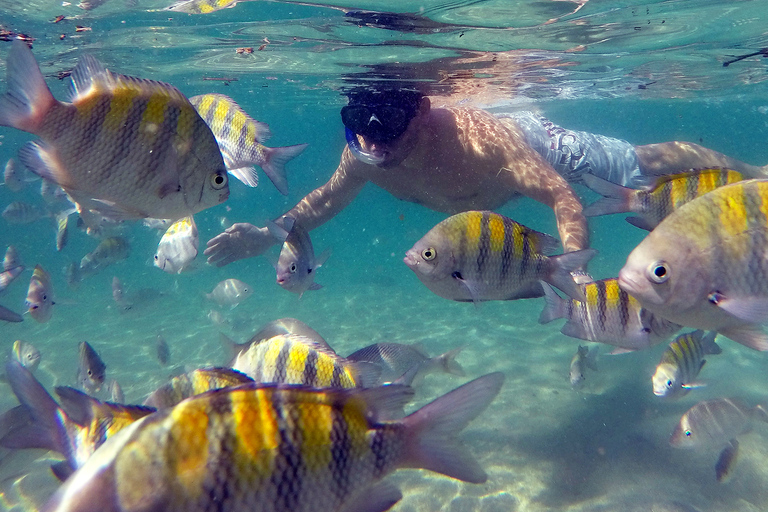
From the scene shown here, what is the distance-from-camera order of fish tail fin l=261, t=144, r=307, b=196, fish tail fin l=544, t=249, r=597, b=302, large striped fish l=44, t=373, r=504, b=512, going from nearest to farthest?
large striped fish l=44, t=373, r=504, b=512 → fish tail fin l=544, t=249, r=597, b=302 → fish tail fin l=261, t=144, r=307, b=196

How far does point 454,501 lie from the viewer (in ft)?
15.6

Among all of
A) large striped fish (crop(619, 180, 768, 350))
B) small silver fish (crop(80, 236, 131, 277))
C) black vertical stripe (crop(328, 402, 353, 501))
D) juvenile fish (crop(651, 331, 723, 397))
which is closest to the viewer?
black vertical stripe (crop(328, 402, 353, 501))

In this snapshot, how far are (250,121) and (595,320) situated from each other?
10.1ft

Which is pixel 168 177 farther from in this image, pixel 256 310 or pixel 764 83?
pixel 764 83

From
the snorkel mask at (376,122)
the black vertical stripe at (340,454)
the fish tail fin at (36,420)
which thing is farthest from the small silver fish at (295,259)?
the snorkel mask at (376,122)

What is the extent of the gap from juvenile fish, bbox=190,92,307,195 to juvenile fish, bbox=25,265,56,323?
4.39 meters

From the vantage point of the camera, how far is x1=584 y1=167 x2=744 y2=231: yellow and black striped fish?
2836 millimetres

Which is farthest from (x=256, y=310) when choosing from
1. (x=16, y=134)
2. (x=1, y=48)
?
(x=16, y=134)

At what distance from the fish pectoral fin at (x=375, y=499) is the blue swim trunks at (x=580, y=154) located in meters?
7.66

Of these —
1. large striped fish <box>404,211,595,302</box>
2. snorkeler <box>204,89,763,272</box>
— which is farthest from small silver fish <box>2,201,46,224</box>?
large striped fish <box>404,211,595,302</box>

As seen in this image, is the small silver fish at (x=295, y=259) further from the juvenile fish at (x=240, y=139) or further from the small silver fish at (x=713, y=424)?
the small silver fish at (x=713, y=424)

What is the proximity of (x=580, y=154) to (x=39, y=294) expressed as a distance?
9244 millimetres

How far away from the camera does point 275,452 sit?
1.47m

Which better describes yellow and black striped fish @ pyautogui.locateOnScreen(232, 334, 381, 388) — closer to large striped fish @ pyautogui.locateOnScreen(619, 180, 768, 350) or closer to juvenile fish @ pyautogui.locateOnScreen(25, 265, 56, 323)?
large striped fish @ pyautogui.locateOnScreen(619, 180, 768, 350)
